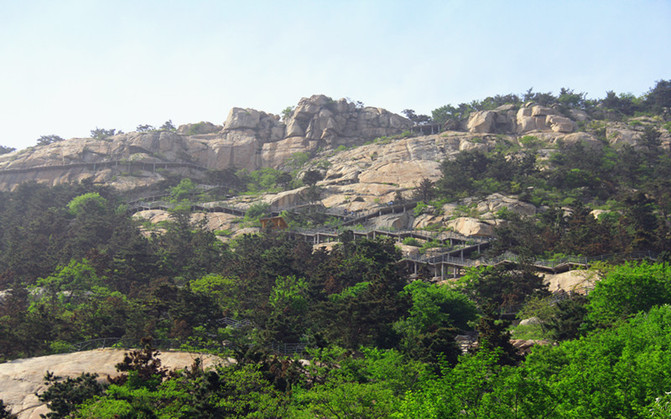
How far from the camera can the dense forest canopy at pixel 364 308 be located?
87.4 ft

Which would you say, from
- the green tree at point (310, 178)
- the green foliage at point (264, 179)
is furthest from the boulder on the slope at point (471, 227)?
the green foliage at point (264, 179)

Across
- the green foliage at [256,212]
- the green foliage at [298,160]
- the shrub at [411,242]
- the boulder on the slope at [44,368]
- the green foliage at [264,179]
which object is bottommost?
the boulder on the slope at [44,368]

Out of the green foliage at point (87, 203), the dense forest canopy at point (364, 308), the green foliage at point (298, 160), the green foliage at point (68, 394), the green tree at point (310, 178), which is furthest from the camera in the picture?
the green foliage at point (298, 160)

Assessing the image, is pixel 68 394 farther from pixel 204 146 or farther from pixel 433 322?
pixel 204 146

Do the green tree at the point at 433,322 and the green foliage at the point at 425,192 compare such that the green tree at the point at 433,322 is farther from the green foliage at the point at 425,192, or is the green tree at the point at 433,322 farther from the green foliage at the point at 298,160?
the green foliage at the point at 298,160

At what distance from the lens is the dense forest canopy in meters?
26.6

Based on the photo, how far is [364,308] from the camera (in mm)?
41344

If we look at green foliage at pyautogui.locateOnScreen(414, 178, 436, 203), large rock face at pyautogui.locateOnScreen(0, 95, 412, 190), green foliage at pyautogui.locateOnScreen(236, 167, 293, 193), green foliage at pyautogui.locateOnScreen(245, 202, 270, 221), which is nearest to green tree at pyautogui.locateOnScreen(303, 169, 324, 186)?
green foliage at pyautogui.locateOnScreen(236, 167, 293, 193)

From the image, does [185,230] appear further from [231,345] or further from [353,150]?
[353,150]

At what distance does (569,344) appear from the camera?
31.5 m

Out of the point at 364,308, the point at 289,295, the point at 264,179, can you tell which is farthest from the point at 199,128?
the point at 364,308

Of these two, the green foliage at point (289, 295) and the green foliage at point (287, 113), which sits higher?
the green foliage at point (287, 113)

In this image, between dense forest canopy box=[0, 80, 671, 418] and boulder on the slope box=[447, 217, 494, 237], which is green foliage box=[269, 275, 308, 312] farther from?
boulder on the slope box=[447, 217, 494, 237]

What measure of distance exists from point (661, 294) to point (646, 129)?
58.7 m
